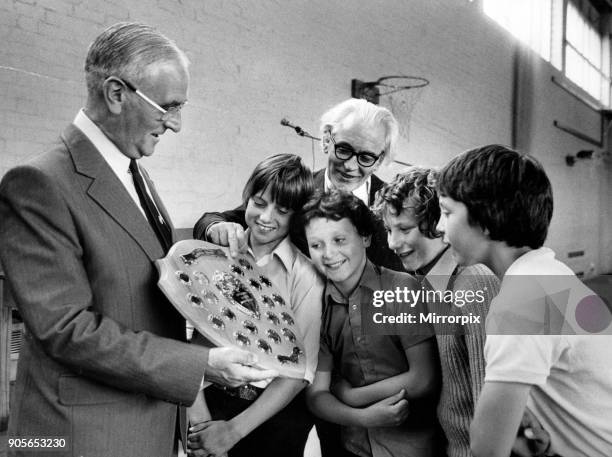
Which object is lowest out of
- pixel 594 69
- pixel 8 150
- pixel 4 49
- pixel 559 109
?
pixel 8 150

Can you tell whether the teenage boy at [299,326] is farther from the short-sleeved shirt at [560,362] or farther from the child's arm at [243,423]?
the short-sleeved shirt at [560,362]

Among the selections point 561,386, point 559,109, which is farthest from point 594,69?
point 561,386

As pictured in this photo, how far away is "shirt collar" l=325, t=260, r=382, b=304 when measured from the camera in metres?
1.63

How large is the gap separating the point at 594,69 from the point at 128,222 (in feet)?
44.5

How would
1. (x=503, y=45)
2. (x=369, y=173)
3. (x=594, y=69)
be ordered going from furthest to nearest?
1. (x=594, y=69)
2. (x=503, y=45)
3. (x=369, y=173)

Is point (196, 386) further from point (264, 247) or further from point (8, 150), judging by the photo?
point (8, 150)

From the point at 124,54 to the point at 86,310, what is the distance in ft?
1.85

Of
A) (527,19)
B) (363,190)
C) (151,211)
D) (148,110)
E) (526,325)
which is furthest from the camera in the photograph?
(527,19)

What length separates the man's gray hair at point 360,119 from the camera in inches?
80.4

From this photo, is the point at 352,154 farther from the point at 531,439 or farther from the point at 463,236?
the point at 531,439

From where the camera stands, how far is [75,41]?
2928 millimetres

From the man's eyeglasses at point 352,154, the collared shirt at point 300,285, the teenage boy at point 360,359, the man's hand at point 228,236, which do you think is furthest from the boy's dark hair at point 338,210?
the man's eyeglasses at point 352,154

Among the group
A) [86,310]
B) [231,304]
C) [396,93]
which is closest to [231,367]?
[231,304]

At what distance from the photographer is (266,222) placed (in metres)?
1.71
